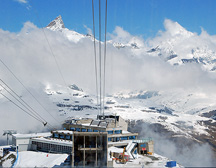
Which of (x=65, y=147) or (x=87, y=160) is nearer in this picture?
(x=87, y=160)

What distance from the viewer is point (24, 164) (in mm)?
52062

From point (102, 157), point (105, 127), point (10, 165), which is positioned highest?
point (105, 127)

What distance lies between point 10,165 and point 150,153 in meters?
33.8

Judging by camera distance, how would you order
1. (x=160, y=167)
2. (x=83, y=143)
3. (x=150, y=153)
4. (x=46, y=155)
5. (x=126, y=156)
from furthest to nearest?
(x=150, y=153), (x=46, y=155), (x=126, y=156), (x=160, y=167), (x=83, y=143)

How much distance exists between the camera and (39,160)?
54438 mm

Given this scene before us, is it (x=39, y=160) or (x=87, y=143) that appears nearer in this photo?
(x=87, y=143)

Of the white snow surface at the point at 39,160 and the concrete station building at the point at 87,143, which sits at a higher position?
the concrete station building at the point at 87,143

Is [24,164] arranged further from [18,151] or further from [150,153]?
[150,153]

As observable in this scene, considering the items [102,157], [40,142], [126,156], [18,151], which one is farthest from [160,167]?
[18,151]

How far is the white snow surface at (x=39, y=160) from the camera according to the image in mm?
50912

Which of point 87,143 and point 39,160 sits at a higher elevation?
point 87,143

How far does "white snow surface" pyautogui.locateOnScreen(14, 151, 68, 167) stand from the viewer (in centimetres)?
5091

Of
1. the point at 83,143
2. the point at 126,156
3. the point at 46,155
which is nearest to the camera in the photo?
the point at 83,143

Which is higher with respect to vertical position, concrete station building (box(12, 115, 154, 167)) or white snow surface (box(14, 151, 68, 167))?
concrete station building (box(12, 115, 154, 167))
